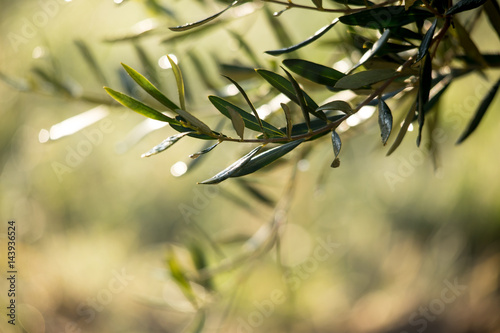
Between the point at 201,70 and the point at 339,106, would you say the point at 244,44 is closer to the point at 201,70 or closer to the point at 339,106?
the point at 201,70

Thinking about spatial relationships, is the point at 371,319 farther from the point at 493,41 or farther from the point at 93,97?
the point at 93,97

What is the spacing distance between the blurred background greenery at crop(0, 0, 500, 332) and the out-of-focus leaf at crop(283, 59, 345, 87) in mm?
725

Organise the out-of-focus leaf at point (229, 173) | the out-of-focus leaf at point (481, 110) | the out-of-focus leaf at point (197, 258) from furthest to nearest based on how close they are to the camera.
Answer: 1. the out-of-focus leaf at point (197, 258)
2. the out-of-focus leaf at point (481, 110)
3. the out-of-focus leaf at point (229, 173)

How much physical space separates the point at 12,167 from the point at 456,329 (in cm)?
123

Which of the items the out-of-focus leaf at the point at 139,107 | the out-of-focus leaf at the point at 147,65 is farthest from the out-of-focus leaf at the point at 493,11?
the out-of-focus leaf at the point at 147,65

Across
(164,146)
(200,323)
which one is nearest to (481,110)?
(164,146)

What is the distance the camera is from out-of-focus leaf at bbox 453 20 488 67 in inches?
13.0

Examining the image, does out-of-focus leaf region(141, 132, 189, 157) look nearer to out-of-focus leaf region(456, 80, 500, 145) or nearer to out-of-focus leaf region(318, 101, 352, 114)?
out-of-focus leaf region(318, 101, 352, 114)

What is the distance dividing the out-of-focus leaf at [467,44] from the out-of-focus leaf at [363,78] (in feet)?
0.27

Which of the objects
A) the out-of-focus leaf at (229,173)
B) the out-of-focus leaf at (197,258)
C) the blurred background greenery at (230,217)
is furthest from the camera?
the blurred background greenery at (230,217)

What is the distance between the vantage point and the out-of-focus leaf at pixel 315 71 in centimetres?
29

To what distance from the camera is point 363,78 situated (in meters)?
0.27

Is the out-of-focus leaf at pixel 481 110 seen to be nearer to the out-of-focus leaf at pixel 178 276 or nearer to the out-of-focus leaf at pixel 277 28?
the out-of-focus leaf at pixel 277 28

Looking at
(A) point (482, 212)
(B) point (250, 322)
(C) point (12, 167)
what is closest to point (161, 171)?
(C) point (12, 167)
